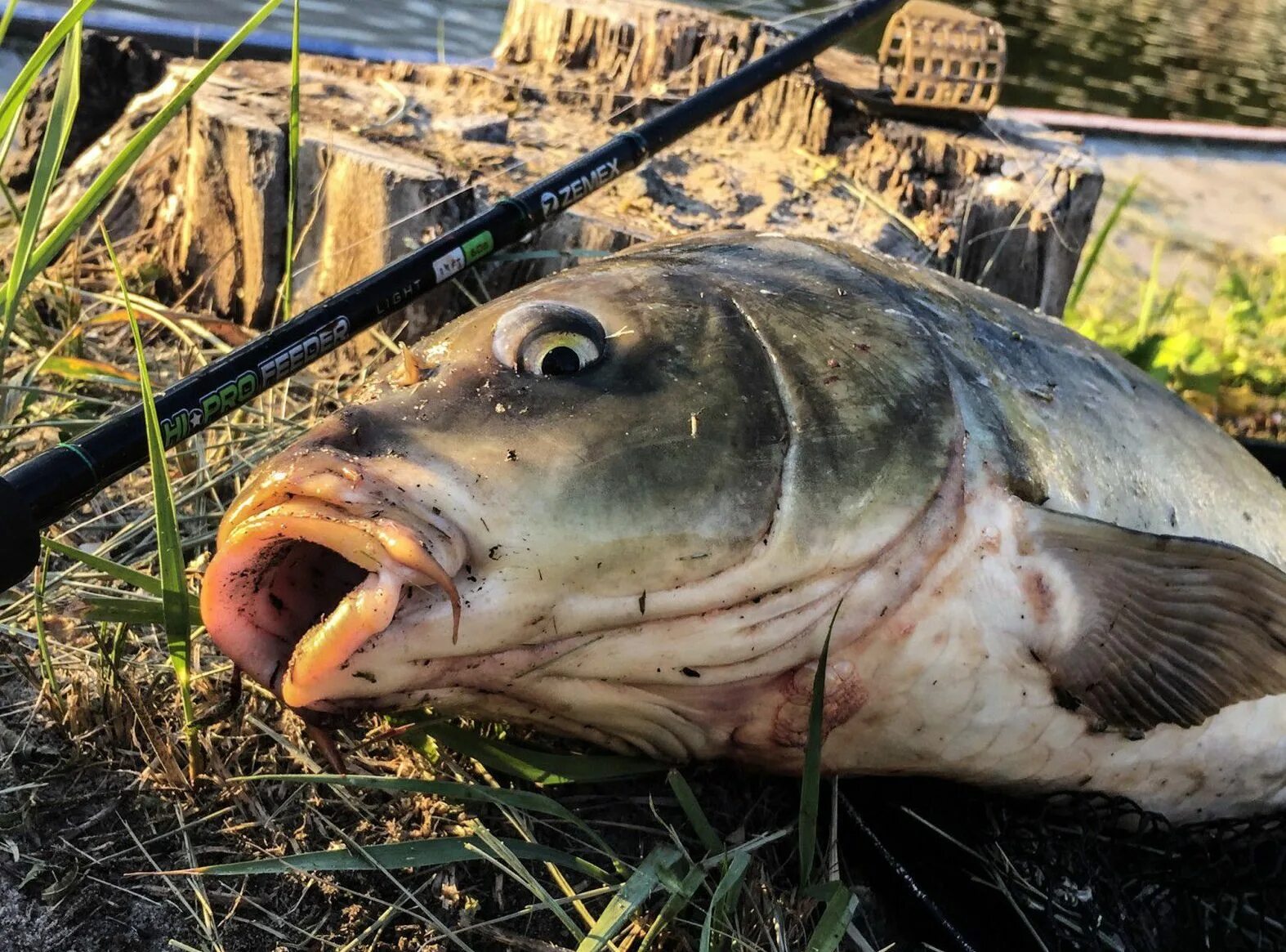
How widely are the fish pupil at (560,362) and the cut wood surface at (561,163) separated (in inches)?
57.5

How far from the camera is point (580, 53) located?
14.0 ft

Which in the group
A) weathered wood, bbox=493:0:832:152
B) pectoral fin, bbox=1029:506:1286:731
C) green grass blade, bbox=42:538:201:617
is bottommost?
green grass blade, bbox=42:538:201:617

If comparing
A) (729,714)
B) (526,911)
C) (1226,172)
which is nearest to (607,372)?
(729,714)

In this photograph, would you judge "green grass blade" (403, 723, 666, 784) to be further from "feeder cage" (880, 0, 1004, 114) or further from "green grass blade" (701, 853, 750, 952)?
"feeder cage" (880, 0, 1004, 114)

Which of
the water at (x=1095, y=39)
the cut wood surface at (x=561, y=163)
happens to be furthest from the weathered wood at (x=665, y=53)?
the water at (x=1095, y=39)

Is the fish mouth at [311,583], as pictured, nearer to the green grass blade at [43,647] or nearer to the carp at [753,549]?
the carp at [753,549]

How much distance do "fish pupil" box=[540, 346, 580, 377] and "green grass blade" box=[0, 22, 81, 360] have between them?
2.94ft

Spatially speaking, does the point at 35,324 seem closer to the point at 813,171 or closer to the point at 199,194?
the point at 199,194

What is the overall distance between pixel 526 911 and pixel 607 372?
2.76 feet

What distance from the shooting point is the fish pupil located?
64.2 inches

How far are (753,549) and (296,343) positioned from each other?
948 millimetres

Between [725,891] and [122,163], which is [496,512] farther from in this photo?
[122,163]

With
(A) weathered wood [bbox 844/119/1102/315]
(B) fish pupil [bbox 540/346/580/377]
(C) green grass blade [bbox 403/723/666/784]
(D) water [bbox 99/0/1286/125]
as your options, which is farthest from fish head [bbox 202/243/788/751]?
(D) water [bbox 99/0/1286/125]

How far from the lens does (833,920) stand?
1.67 m
